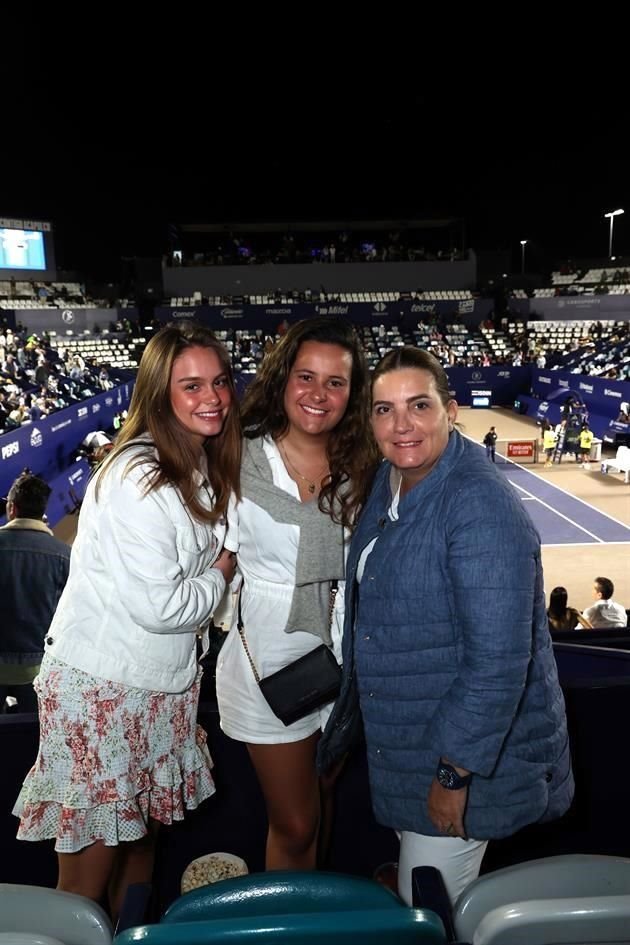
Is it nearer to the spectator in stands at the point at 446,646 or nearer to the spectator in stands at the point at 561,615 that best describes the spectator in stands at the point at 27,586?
the spectator in stands at the point at 446,646

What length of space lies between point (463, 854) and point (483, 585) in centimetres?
73

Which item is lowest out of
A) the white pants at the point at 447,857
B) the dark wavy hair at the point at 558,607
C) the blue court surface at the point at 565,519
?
the blue court surface at the point at 565,519

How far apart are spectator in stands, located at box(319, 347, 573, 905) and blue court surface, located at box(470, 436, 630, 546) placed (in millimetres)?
7942

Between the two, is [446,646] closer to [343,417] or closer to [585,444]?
[343,417]

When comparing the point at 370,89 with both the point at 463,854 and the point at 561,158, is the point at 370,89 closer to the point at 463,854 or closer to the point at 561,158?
the point at 561,158

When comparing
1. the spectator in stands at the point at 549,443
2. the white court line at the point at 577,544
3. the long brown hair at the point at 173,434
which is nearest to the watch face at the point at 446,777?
the long brown hair at the point at 173,434

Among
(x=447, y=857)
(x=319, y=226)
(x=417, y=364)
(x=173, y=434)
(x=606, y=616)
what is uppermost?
(x=319, y=226)

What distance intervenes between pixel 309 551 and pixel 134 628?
0.51 metres

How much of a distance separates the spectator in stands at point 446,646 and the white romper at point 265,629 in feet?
0.65

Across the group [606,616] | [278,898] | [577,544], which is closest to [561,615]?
[606,616]

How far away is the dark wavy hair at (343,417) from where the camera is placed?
2.05m

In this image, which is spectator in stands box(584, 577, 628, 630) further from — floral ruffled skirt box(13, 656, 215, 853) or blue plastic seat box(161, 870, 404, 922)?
blue plastic seat box(161, 870, 404, 922)

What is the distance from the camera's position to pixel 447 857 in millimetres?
1670

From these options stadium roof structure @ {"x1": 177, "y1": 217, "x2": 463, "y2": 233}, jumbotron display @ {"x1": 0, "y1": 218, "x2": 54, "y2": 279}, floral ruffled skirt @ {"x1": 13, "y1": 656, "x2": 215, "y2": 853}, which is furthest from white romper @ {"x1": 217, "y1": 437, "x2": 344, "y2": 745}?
stadium roof structure @ {"x1": 177, "y1": 217, "x2": 463, "y2": 233}
